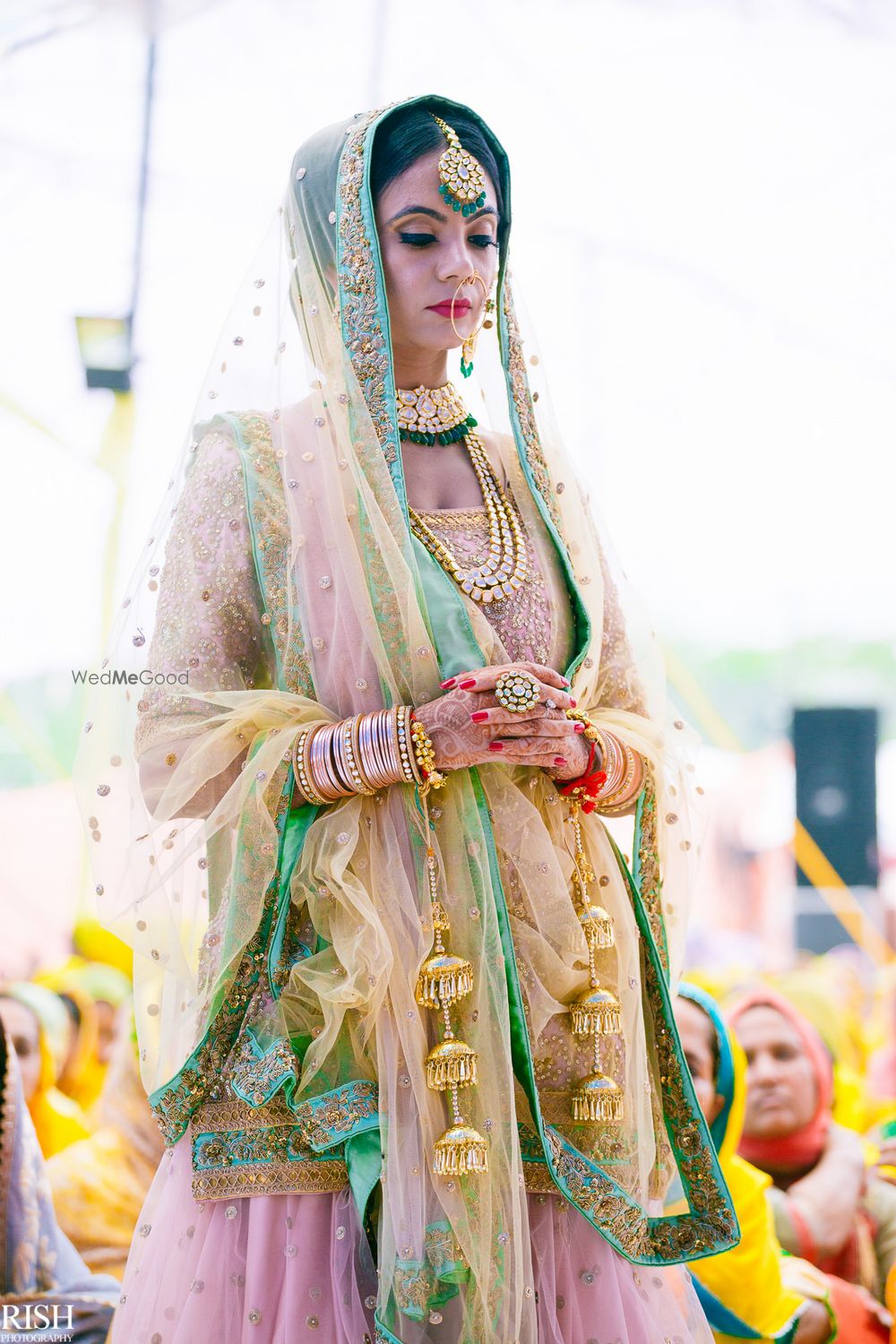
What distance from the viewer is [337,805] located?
126 cm

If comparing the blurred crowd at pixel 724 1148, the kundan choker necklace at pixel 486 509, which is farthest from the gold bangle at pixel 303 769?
the blurred crowd at pixel 724 1148

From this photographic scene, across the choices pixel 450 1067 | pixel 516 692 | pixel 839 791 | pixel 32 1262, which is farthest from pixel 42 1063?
pixel 839 791

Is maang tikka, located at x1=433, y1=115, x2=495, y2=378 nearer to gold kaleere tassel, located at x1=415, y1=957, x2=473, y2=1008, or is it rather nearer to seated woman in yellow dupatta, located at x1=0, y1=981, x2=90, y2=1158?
gold kaleere tassel, located at x1=415, y1=957, x2=473, y2=1008

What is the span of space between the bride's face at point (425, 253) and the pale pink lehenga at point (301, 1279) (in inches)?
34.1

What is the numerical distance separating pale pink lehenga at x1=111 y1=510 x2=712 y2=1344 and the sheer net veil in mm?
37

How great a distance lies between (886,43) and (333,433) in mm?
2232

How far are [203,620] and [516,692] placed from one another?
333 mm

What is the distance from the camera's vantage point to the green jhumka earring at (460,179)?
1.35 meters

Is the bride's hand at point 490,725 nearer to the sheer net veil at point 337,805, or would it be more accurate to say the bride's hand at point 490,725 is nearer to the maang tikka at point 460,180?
the sheer net veil at point 337,805

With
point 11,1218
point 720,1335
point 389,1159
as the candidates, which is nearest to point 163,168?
point 11,1218

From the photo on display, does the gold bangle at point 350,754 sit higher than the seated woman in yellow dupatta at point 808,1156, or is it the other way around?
the gold bangle at point 350,754

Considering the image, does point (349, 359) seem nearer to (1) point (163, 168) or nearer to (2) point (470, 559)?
(2) point (470, 559)

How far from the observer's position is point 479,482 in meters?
1.47

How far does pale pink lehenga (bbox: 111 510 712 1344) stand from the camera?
1.13 meters
